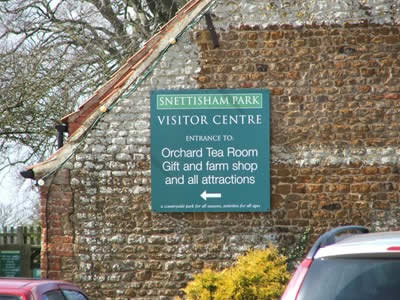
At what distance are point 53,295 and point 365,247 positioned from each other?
4.24m

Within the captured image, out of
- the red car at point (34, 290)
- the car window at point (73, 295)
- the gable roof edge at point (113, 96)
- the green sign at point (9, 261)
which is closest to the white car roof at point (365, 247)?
the red car at point (34, 290)

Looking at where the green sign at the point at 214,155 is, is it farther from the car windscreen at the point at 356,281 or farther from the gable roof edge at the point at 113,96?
the car windscreen at the point at 356,281

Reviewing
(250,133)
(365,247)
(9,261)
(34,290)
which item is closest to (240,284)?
(250,133)

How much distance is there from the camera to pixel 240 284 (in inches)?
537

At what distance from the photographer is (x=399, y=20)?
15430 millimetres

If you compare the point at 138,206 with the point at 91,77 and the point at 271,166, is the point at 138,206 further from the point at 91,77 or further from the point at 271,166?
the point at 91,77

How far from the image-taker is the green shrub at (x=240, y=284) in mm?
13516

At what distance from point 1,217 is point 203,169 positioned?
126ft

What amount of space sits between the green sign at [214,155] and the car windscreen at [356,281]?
32.3 feet

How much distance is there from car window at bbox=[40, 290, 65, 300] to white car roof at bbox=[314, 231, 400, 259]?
3646mm

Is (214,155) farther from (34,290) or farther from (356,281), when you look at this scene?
(356,281)

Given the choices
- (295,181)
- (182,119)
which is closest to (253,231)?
(295,181)

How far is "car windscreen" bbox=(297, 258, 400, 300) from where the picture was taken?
5414 mm

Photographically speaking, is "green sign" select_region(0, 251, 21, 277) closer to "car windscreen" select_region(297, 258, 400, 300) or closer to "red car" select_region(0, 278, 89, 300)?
"red car" select_region(0, 278, 89, 300)
